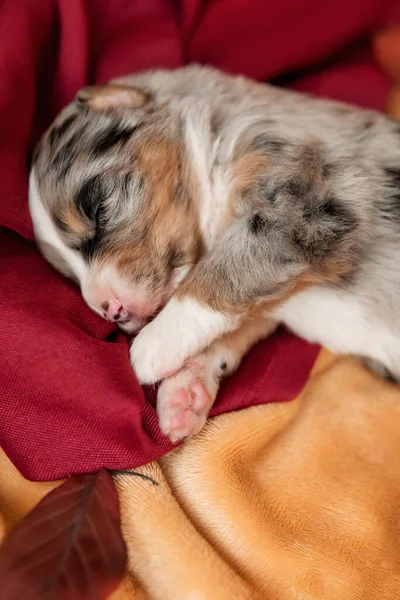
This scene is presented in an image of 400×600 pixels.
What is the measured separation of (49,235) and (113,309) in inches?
15.3

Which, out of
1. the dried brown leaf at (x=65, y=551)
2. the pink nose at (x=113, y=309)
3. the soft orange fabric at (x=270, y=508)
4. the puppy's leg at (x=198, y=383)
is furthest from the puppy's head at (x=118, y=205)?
the dried brown leaf at (x=65, y=551)

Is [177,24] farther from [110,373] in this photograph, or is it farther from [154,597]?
[154,597]

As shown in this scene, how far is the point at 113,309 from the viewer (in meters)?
1.87

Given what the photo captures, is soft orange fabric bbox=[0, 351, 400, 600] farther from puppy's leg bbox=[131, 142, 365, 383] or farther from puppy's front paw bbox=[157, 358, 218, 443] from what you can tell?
puppy's leg bbox=[131, 142, 365, 383]

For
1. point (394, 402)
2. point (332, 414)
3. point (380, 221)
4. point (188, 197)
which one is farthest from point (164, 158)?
point (394, 402)

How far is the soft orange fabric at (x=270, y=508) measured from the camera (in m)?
1.49

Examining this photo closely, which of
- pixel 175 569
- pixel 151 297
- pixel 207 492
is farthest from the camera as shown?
pixel 151 297

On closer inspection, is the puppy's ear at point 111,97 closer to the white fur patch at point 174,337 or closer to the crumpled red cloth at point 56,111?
the crumpled red cloth at point 56,111

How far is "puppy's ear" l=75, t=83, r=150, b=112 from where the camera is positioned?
2020 mm

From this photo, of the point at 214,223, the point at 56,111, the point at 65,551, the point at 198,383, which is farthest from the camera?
the point at 56,111

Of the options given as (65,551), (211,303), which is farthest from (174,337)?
(65,551)

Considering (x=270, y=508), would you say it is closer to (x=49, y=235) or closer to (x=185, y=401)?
(x=185, y=401)

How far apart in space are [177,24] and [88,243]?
117cm

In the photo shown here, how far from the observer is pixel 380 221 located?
1941 millimetres
